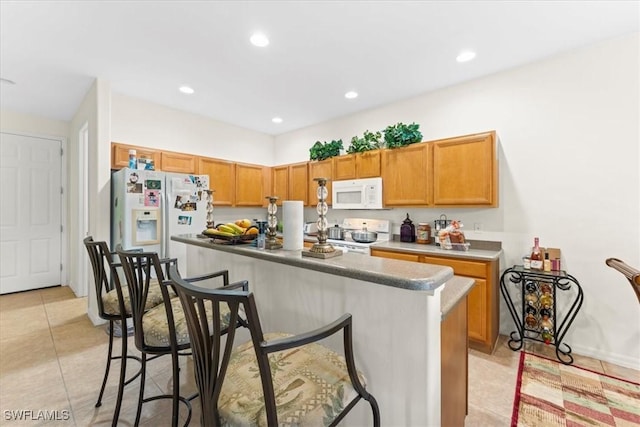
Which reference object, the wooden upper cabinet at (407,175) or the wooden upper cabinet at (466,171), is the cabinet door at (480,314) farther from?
the wooden upper cabinet at (407,175)

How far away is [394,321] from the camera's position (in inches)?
45.8

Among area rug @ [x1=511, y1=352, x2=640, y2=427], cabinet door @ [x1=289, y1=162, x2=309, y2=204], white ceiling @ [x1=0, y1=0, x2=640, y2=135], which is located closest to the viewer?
area rug @ [x1=511, y1=352, x2=640, y2=427]

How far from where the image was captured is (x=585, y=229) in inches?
102

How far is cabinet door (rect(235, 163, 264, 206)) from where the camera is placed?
15.4 feet

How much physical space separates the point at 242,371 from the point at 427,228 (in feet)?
9.44

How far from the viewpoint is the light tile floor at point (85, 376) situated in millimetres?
1824

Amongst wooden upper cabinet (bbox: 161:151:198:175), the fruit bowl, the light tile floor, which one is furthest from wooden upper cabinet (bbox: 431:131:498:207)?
wooden upper cabinet (bbox: 161:151:198:175)

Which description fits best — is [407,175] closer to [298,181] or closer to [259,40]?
[298,181]

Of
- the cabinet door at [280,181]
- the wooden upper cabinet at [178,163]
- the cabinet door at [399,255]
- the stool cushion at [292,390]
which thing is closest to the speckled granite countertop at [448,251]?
the cabinet door at [399,255]

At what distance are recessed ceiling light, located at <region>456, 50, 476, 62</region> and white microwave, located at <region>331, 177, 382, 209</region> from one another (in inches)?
60.2

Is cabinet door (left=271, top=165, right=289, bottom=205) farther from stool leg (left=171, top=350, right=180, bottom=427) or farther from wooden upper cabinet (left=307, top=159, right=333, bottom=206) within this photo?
stool leg (left=171, top=350, right=180, bottom=427)

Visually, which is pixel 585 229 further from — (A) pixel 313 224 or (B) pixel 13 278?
(B) pixel 13 278

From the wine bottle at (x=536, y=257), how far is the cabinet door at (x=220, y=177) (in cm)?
400

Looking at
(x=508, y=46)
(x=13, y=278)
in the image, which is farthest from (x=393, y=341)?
(x=13, y=278)
